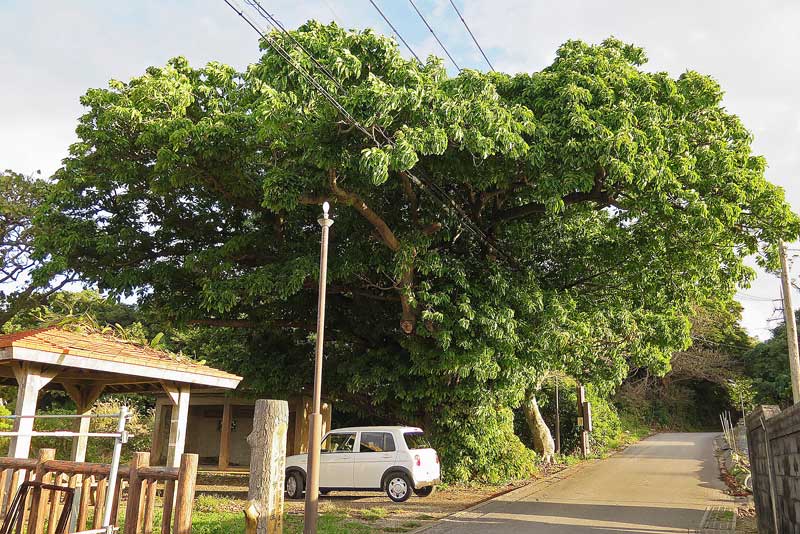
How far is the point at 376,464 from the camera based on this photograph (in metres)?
14.1

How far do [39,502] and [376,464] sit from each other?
26.5 feet

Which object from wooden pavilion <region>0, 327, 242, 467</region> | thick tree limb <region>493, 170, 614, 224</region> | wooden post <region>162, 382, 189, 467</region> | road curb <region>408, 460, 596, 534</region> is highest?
thick tree limb <region>493, 170, 614, 224</region>

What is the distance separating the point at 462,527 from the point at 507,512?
2.04 m

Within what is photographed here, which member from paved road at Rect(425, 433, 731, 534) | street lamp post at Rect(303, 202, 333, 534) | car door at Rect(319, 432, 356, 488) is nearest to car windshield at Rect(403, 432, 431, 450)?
car door at Rect(319, 432, 356, 488)

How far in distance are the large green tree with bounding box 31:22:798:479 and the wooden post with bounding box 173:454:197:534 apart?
5342mm

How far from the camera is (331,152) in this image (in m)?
11.1

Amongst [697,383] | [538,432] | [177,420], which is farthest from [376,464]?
[697,383]

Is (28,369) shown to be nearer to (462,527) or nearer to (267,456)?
(267,456)

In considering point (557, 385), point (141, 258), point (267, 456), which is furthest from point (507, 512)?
point (557, 385)

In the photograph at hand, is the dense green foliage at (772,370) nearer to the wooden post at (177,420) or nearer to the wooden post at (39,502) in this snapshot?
the wooden post at (177,420)

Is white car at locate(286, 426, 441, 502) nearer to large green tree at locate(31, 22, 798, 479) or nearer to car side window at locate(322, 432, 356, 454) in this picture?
car side window at locate(322, 432, 356, 454)

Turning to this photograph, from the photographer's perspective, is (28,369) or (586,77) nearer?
(28,369)

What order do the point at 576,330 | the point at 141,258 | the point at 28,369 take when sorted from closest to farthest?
1. the point at 28,369
2. the point at 576,330
3. the point at 141,258

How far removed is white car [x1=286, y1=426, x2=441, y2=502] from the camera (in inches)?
545
